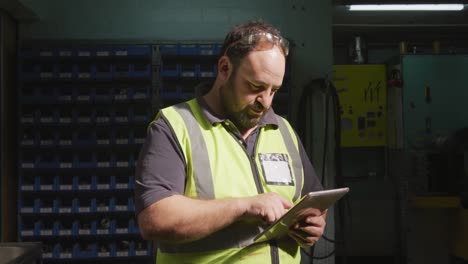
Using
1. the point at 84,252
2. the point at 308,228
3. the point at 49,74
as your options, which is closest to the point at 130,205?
the point at 84,252

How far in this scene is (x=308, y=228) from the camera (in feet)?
3.91

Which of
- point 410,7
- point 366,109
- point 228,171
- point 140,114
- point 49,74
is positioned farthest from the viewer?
point 366,109

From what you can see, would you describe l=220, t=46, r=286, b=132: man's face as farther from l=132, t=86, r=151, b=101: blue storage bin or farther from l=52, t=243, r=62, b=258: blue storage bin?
l=52, t=243, r=62, b=258: blue storage bin

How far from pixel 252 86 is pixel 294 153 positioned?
237 mm

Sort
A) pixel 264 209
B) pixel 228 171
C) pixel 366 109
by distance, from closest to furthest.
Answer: pixel 264 209, pixel 228 171, pixel 366 109

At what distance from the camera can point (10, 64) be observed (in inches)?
149

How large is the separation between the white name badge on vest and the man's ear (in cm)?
21

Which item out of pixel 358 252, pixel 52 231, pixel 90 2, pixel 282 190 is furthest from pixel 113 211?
pixel 358 252

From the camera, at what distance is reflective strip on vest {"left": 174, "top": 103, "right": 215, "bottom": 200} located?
3.62 feet

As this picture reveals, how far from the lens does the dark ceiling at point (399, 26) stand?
5.11 meters

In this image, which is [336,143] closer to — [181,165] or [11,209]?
[11,209]

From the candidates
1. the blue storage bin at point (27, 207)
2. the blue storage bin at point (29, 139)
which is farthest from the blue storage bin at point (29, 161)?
the blue storage bin at point (27, 207)

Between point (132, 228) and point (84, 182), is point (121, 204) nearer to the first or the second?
point (132, 228)

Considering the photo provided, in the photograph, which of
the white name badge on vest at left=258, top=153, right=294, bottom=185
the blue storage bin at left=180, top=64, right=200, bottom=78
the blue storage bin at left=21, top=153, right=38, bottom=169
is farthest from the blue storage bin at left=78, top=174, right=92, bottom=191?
the white name badge on vest at left=258, top=153, right=294, bottom=185
